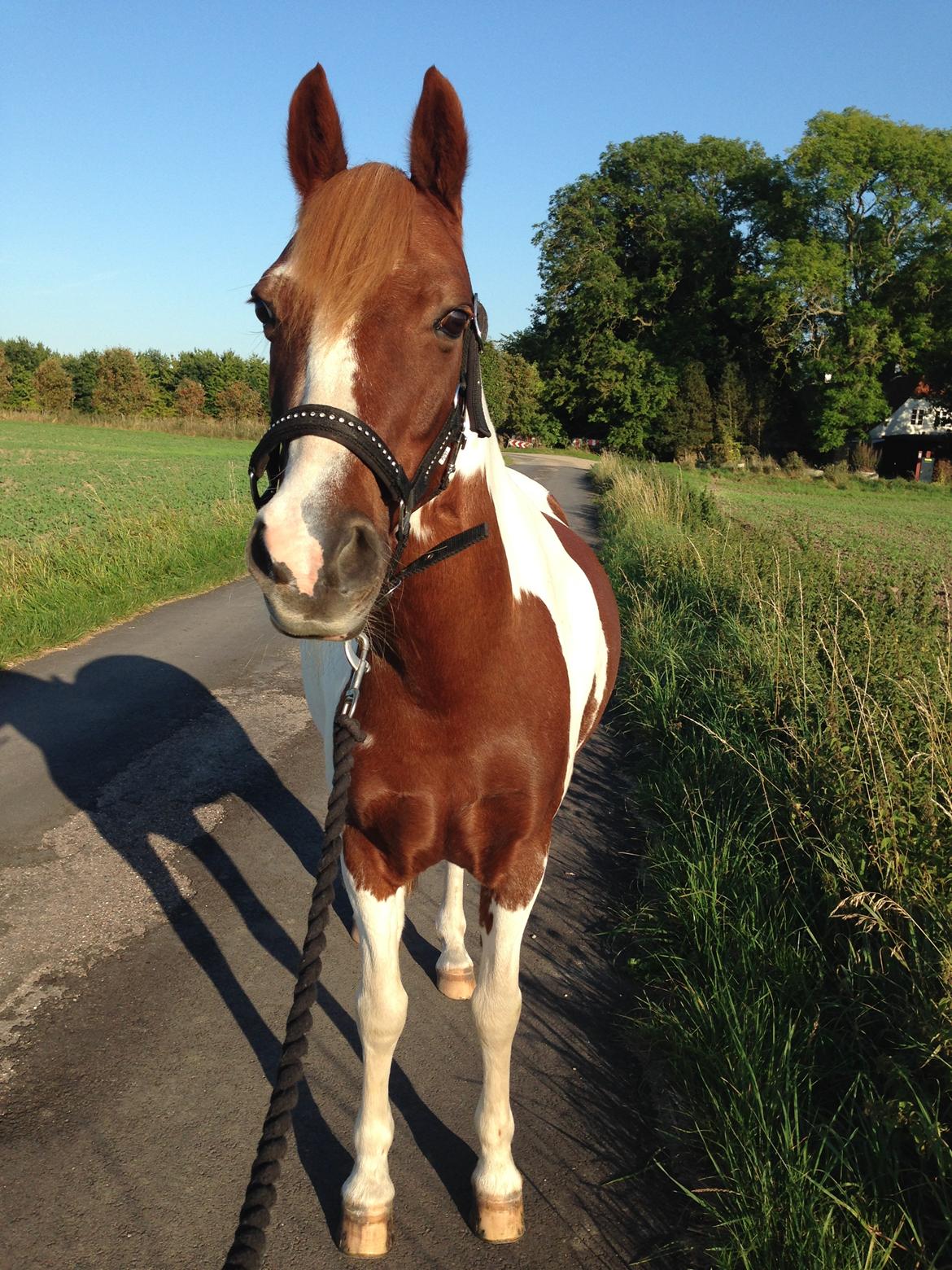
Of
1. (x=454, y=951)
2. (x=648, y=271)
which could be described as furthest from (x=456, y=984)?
(x=648, y=271)

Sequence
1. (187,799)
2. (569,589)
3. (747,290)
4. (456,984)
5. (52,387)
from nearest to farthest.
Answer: (569,589), (456,984), (187,799), (747,290), (52,387)

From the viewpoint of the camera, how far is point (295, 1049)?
5.84ft

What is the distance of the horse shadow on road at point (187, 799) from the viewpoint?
8.97 feet

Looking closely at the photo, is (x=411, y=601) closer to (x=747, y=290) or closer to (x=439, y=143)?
(x=439, y=143)

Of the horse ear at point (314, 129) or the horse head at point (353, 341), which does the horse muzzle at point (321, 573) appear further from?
the horse ear at point (314, 129)

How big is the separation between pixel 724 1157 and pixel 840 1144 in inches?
13.2

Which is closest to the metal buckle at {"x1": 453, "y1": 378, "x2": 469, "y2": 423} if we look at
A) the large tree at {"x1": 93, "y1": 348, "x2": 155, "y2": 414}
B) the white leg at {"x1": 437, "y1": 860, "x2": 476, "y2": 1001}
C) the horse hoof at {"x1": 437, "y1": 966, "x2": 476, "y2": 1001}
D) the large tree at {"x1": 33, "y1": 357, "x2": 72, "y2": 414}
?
the white leg at {"x1": 437, "y1": 860, "x2": 476, "y2": 1001}

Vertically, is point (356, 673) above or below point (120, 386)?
below

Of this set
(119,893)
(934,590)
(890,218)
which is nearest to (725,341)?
(890,218)

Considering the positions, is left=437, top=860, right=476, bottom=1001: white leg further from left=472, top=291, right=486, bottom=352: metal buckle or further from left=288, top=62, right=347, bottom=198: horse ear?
left=288, top=62, right=347, bottom=198: horse ear

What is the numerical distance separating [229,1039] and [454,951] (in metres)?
0.93

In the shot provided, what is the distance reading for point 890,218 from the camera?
44.0 m

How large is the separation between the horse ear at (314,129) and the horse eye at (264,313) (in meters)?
0.38

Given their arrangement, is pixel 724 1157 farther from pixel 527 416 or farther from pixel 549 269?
pixel 549 269
